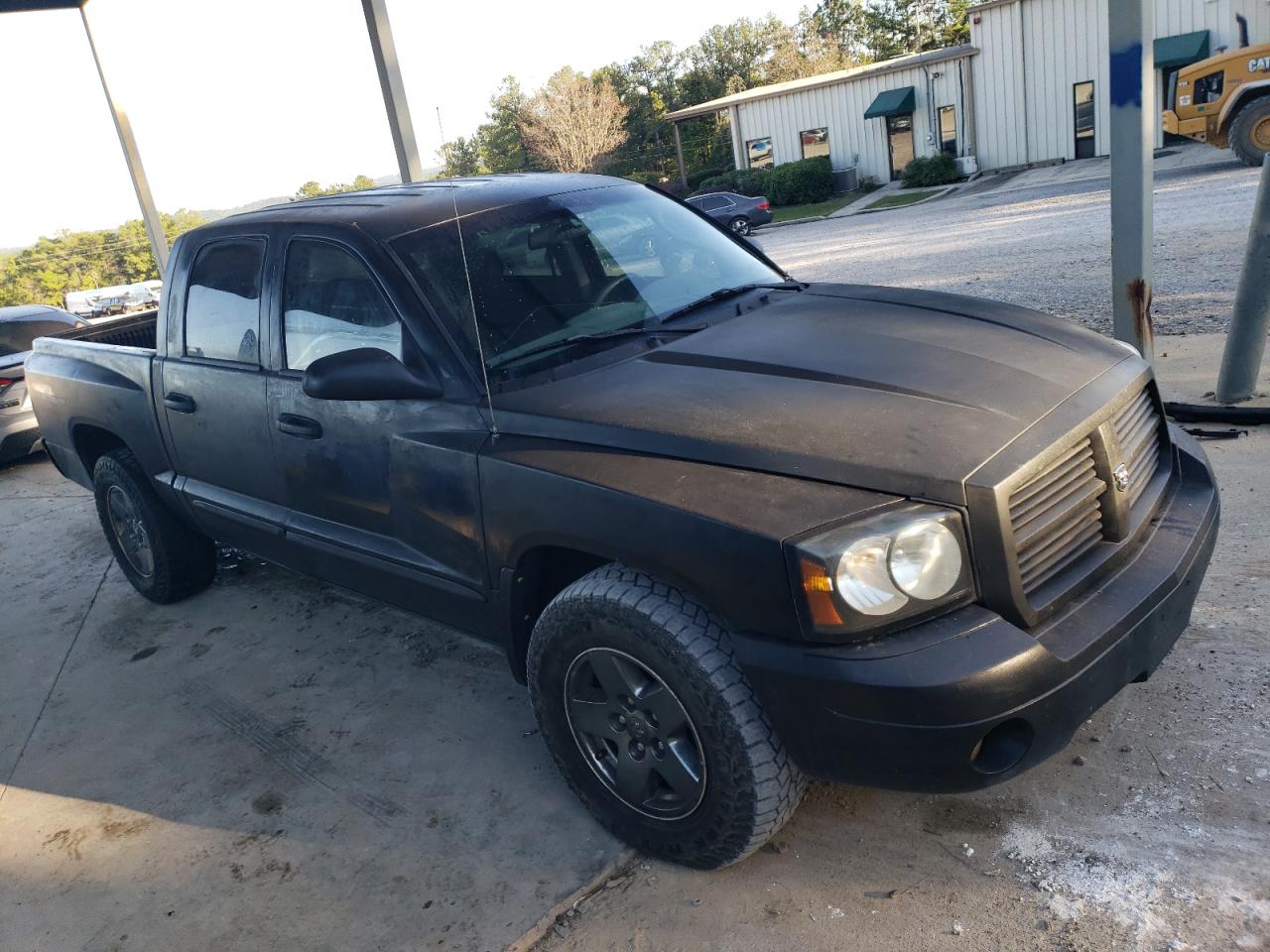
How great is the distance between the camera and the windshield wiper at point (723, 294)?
10.9ft

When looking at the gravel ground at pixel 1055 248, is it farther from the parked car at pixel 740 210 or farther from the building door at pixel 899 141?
the building door at pixel 899 141

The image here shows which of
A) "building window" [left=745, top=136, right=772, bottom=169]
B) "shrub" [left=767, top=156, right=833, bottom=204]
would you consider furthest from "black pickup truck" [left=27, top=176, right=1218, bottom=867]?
"building window" [left=745, top=136, right=772, bottom=169]

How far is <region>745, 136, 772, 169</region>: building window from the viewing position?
35531 mm

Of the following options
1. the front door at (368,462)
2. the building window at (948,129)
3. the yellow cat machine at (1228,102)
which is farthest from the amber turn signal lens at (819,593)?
the building window at (948,129)

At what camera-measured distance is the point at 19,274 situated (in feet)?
106

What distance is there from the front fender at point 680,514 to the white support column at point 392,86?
19.0 ft

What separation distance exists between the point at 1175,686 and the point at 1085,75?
91.8 ft

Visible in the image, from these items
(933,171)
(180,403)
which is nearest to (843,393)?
(180,403)

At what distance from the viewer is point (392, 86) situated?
25.2 feet

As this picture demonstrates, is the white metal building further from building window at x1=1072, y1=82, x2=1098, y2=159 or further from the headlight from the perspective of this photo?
the headlight

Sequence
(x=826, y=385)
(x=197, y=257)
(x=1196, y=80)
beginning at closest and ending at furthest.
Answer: (x=826, y=385) < (x=197, y=257) < (x=1196, y=80)

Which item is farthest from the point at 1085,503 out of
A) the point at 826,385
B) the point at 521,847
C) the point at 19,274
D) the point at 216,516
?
the point at 19,274

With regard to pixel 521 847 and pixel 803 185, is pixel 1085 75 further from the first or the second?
pixel 521 847

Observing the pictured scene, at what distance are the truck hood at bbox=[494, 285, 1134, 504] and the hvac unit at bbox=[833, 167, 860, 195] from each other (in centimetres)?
3103
